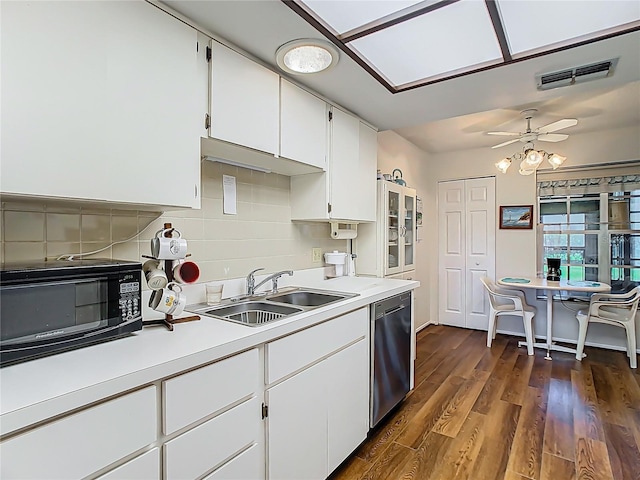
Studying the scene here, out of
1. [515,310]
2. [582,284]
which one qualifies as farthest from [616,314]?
[515,310]

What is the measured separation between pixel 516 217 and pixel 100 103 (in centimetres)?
450

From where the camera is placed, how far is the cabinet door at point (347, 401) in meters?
1.75

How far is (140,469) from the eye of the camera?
0.96 meters

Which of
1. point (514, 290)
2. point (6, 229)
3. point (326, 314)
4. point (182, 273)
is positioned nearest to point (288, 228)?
point (326, 314)

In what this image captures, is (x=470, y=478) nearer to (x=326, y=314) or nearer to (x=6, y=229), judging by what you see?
(x=326, y=314)

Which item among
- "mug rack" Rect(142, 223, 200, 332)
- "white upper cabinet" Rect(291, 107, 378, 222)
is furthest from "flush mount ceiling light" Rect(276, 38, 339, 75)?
"mug rack" Rect(142, 223, 200, 332)

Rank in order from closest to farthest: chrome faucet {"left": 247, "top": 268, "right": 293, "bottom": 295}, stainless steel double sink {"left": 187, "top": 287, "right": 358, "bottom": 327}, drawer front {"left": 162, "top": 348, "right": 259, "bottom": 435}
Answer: drawer front {"left": 162, "top": 348, "right": 259, "bottom": 435} → stainless steel double sink {"left": 187, "top": 287, "right": 358, "bottom": 327} → chrome faucet {"left": 247, "top": 268, "right": 293, "bottom": 295}

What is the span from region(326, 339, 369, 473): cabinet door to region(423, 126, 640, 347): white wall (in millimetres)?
2918

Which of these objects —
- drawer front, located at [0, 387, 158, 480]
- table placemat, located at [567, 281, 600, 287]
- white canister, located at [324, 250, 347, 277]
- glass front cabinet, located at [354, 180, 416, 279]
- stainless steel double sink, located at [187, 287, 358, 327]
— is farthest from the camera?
table placemat, located at [567, 281, 600, 287]

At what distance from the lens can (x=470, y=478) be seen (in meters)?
1.82

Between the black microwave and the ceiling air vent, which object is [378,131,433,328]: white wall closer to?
the ceiling air vent

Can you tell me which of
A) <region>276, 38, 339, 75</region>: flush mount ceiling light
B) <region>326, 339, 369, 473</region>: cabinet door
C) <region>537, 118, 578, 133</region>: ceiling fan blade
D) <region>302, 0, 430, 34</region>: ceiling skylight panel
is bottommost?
→ <region>326, 339, 369, 473</region>: cabinet door

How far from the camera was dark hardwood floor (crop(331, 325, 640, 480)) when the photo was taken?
1.90 metres

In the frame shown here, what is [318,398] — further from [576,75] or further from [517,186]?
[517,186]
